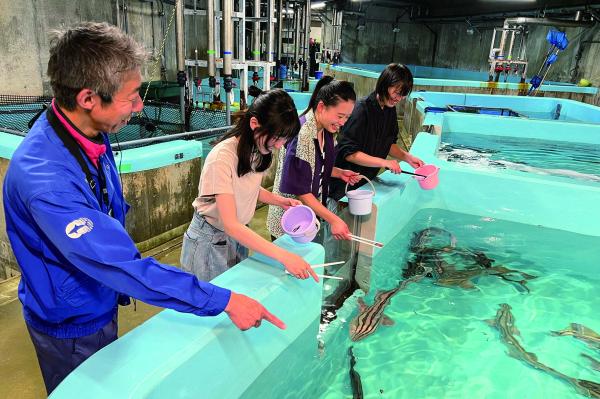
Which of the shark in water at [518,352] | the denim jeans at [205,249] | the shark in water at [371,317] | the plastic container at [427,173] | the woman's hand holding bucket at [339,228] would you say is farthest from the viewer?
the plastic container at [427,173]

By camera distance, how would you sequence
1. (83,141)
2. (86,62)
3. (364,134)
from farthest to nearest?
(364,134), (83,141), (86,62)

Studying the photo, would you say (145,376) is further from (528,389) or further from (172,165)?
(172,165)

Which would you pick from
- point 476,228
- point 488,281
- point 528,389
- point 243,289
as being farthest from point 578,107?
point 243,289

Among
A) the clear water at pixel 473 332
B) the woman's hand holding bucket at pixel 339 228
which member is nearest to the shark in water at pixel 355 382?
the clear water at pixel 473 332

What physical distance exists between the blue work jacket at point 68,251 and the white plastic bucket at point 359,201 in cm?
155

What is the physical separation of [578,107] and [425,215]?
23.0 feet

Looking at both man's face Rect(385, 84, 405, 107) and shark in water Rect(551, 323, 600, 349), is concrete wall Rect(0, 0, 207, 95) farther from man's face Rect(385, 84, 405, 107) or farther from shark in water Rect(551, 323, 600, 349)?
shark in water Rect(551, 323, 600, 349)

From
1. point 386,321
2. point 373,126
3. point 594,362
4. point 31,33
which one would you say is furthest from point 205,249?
point 31,33

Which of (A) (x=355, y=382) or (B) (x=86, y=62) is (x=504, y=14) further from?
(B) (x=86, y=62)

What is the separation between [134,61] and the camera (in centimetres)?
Answer: 107

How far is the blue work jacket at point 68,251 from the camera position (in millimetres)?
1003

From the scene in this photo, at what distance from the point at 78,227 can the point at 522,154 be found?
7370mm

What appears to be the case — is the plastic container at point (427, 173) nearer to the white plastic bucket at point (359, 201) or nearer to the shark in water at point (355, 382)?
the white plastic bucket at point (359, 201)

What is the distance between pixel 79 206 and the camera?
1.02 metres
